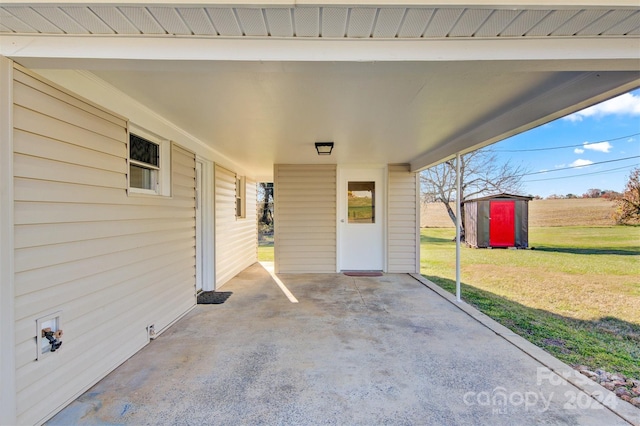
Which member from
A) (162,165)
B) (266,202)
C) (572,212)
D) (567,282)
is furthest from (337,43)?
(266,202)

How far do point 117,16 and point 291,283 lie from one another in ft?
14.8

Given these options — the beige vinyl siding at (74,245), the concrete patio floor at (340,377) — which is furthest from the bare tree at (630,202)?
the beige vinyl siding at (74,245)

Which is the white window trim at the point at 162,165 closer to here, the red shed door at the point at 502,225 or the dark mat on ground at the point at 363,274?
the dark mat on ground at the point at 363,274

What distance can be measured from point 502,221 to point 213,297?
10.0m

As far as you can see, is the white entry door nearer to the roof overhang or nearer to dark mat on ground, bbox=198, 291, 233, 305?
dark mat on ground, bbox=198, 291, 233, 305

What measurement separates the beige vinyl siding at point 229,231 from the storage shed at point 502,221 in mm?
8189

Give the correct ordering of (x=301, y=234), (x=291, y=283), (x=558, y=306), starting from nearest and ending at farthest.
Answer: (x=558, y=306) < (x=291, y=283) < (x=301, y=234)

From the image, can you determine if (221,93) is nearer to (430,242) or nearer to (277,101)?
(277,101)

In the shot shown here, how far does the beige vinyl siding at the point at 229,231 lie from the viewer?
4930 millimetres

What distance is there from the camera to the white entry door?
6180 mm

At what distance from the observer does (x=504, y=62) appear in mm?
1479

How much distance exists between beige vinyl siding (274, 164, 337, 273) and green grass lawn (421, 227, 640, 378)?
2.48 metres

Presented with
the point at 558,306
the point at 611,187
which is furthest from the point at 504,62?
the point at 611,187

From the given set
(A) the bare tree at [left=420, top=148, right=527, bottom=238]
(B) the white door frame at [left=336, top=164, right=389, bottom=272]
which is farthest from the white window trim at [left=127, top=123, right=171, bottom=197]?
(A) the bare tree at [left=420, top=148, right=527, bottom=238]
